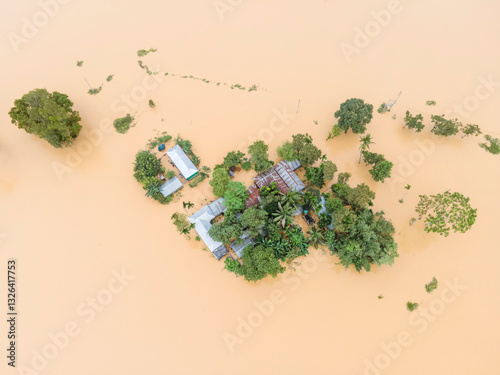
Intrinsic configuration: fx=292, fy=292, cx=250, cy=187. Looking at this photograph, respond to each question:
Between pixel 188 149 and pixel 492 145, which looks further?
pixel 492 145

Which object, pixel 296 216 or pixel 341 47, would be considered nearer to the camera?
pixel 296 216

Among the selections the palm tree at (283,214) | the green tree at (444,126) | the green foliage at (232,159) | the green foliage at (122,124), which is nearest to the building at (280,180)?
the palm tree at (283,214)

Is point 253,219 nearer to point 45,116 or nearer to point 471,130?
point 45,116

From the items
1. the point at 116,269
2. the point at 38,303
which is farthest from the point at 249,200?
the point at 38,303

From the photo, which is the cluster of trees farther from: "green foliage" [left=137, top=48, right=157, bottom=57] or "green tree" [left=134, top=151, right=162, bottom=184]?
"green foliage" [left=137, top=48, right=157, bottom=57]

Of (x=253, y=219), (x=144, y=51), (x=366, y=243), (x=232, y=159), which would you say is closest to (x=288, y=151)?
(x=232, y=159)

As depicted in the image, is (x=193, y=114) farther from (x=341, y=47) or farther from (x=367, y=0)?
(x=367, y=0)

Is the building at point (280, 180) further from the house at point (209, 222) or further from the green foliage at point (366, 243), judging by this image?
the green foliage at point (366, 243)
